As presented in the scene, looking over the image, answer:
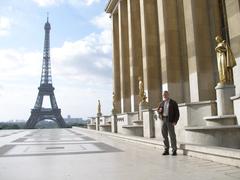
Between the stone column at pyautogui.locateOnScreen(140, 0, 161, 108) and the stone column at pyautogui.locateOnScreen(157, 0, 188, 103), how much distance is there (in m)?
3.48

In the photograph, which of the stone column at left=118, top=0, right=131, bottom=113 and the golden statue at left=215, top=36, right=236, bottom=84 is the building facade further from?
the golden statue at left=215, top=36, right=236, bottom=84

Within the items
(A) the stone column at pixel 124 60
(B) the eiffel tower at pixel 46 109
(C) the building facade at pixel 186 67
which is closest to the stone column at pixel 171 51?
(C) the building facade at pixel 186 67

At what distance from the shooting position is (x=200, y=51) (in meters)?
19.4

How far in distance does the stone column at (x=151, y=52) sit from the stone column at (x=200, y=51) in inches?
298

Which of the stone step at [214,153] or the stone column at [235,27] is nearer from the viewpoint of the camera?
the stone step at [214,153]

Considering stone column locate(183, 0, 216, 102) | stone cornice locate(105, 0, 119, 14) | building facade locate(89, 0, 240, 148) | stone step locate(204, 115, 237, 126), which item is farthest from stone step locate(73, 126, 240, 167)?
stone cornice locate(105, 0, 119, 14)

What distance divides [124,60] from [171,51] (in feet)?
43.3

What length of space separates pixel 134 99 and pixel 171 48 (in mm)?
9472

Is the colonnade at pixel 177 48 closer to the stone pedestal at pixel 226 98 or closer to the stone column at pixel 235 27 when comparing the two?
the stone column at pixel 235 27

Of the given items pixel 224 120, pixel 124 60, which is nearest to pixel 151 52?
pixel 124 60

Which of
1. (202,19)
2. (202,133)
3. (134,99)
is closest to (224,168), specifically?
(202,133)

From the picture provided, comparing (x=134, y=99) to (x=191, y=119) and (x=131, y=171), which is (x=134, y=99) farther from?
(x=131, y=171)

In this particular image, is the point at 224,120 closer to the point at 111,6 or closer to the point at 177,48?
the point at 177,48

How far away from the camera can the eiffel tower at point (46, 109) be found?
294 feet
